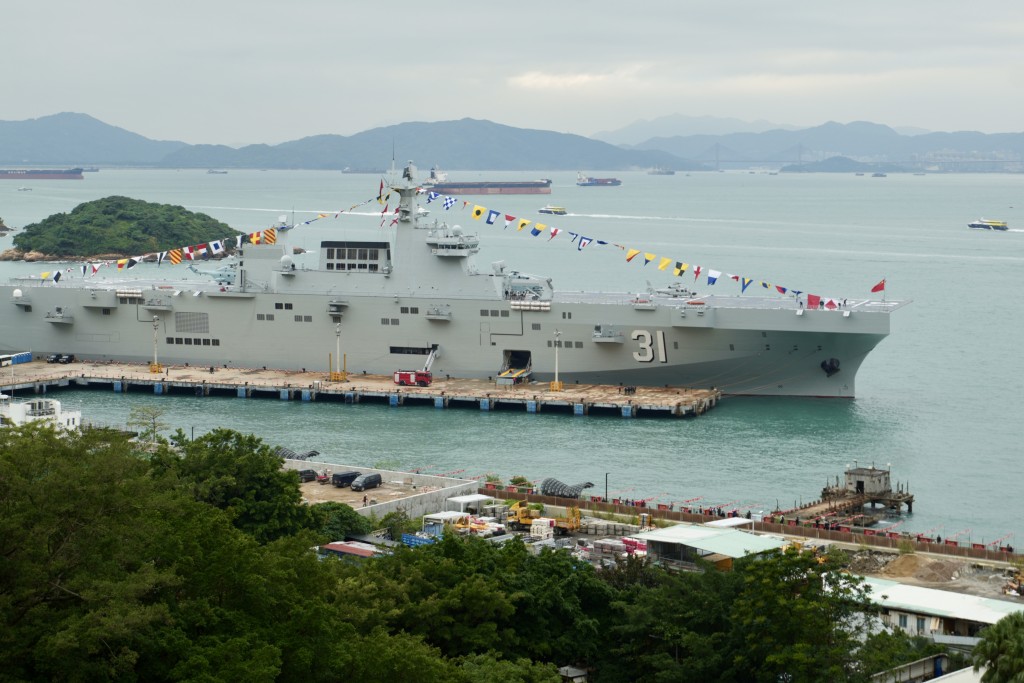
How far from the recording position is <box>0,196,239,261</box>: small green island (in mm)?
112188

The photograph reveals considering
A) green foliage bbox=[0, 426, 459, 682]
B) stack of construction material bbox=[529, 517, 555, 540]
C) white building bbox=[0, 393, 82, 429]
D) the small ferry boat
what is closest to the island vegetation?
green foliage bbox=[0, 426, 459, 682]

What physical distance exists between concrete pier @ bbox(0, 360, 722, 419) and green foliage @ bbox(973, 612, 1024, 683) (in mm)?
27262

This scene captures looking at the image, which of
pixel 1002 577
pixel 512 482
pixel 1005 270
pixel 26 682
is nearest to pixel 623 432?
pixel 512 482

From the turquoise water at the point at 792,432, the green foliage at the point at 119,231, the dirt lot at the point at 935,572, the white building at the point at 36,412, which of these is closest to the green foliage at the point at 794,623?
the dirt lot at the point at 935,572

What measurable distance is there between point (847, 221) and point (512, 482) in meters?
117

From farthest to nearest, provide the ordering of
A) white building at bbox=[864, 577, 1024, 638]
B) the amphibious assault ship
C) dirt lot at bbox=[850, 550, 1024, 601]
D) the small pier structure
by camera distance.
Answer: the amphibious assault ship → the small pier structure → dirt lot at bbox=[850, 550, 1024, 601] → white building at bbox=[864, 577, 1024, 638]

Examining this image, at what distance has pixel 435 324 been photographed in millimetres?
49375

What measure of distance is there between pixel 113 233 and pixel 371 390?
2935 inches

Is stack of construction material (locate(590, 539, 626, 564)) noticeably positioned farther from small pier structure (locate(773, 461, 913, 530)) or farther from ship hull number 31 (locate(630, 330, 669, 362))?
ship hull number 31 (locate(630, 330, 669, 362))

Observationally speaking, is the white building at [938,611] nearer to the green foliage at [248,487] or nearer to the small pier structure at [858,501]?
the small pier structure at [858,501]

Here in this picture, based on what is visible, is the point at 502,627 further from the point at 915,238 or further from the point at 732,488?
the point at 915,238

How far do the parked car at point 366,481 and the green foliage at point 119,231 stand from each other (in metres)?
84.2

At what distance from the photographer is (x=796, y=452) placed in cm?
3972

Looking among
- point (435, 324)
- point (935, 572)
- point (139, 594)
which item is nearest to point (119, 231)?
point (435, 324)
